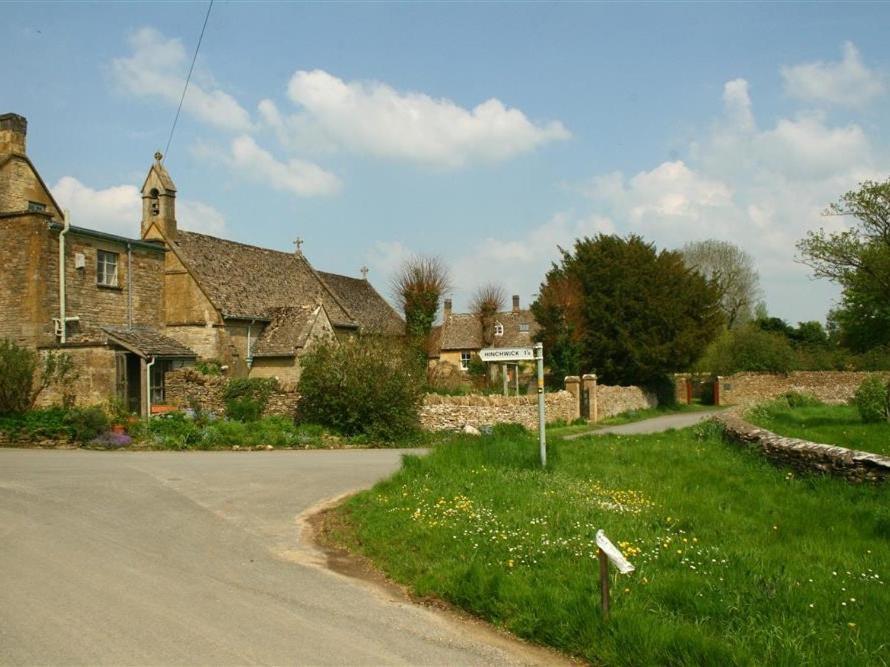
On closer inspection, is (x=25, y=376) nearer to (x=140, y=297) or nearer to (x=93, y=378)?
(x=93, y=378)

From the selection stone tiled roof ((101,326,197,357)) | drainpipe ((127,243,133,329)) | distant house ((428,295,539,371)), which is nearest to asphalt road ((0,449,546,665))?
stone tiled roof ((101,326,197,357))

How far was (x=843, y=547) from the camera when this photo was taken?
314 inches

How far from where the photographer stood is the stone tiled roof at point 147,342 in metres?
25.9

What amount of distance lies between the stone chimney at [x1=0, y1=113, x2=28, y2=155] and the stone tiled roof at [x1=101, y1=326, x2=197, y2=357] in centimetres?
774

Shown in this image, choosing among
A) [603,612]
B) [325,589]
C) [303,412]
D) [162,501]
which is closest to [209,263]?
[303,412]

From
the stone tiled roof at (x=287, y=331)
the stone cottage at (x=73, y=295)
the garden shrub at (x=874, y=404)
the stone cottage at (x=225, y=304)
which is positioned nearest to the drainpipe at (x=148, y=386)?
the stone cottage at (x=73, y=295)

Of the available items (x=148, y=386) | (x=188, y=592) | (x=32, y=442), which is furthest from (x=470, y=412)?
(x=188, y=592)

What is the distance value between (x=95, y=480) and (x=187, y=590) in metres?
7.87

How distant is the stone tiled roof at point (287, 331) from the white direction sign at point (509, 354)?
62.0 ft

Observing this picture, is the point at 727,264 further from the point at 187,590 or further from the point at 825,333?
the point at 187,590

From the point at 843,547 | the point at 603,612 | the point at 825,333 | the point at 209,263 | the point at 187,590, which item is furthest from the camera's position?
the point at 825,333

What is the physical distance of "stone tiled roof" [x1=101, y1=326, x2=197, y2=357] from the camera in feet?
84.9

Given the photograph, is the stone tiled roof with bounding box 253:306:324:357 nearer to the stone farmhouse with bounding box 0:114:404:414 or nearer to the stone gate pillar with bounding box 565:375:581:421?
the stone farmhouse with bounding box 0:114:404:414

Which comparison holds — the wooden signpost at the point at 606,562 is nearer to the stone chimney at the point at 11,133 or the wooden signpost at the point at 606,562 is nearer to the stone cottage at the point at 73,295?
the stone cottage at the point at 73,295
